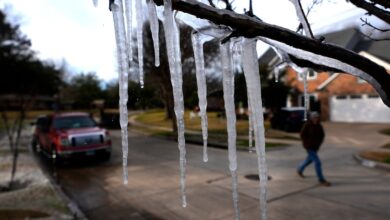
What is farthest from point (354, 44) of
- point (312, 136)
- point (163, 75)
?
point (312, 136)

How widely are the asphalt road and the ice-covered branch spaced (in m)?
3.99

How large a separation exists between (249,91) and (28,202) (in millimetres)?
5848

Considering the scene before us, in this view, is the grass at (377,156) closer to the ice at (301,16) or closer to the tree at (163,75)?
the tree at (163,75)

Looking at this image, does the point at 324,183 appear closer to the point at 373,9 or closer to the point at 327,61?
the point at 327,61

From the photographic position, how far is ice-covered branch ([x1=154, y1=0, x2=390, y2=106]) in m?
2.31

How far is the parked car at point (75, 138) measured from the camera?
12055 mm

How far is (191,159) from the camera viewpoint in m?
12.5

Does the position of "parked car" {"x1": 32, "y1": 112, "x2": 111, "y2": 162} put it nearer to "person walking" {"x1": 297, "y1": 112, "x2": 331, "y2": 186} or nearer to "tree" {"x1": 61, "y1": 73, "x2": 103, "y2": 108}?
"person walking" {"x1": 297, "y1": 112, "x2": 331, "y2": 186}

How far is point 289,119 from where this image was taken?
861 inches

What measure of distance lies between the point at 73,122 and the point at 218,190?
7242mm

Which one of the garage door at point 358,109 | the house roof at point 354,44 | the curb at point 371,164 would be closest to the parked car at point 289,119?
the house roof at point 354,44

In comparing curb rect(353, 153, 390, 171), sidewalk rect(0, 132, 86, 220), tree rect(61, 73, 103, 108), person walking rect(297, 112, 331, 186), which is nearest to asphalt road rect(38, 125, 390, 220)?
curb rect(353, 153, 390, 171)

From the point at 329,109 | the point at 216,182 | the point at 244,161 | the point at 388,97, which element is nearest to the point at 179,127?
the point at 388,97

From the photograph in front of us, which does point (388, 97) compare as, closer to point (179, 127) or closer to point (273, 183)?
point (179, 127)
